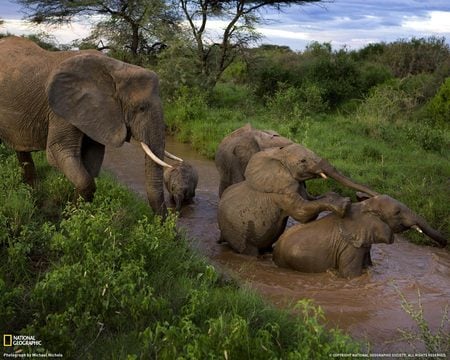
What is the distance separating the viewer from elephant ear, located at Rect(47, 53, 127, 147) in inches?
211

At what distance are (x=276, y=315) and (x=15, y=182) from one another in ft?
10.3

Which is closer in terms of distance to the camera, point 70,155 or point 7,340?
point 7,340

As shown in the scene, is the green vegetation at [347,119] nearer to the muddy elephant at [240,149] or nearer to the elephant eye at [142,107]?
the muddy elephant at [240,149]

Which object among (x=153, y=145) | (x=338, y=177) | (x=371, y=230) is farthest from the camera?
(x=338, y=177)

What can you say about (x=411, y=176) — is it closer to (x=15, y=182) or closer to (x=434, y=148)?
(x=434, y=148)

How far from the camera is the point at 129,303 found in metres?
3.50

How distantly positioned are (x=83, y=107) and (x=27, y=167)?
4.90 feet

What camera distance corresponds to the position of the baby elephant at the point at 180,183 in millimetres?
7785

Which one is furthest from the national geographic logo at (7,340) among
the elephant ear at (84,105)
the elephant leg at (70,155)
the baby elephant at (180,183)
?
the baby elephant at (180,183)

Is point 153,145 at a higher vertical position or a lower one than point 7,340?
higher

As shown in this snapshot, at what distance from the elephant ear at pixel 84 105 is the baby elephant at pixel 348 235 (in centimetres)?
193

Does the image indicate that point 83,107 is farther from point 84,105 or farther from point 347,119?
point 347,119

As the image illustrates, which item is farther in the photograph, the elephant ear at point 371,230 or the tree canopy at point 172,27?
the tree canopy at point 172,27

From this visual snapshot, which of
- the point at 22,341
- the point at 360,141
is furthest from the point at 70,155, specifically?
the point at 360,141
